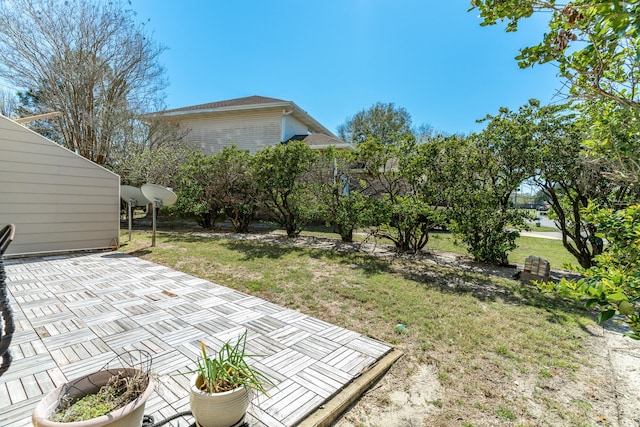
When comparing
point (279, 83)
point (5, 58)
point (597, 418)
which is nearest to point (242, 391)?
point (597, 418)

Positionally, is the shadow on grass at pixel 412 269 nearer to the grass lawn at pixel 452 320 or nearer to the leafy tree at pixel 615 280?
the grass lawn at pixel 452 320

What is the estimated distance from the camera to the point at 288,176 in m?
9.98

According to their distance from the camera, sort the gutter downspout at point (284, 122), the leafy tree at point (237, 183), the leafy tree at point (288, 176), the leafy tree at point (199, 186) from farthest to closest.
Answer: the gutter downspout at point (284, 122), the leafy tree at point (199, 186), the leafy tree at point (237, 183), the leafy tree at point (288, 176)

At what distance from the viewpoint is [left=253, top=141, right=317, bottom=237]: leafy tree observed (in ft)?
31.9

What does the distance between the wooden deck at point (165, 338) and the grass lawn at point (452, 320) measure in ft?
1.73

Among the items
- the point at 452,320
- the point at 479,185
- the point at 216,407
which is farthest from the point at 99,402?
the point at 479,185

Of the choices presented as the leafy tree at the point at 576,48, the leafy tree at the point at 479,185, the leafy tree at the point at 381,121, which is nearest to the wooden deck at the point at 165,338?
the leafy tree at the point at 576,48

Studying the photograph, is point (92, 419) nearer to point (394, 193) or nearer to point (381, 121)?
point (394, 193)

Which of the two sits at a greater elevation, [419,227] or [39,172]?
[39,172]

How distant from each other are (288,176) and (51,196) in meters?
6.45

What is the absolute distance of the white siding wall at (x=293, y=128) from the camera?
16.5 meters

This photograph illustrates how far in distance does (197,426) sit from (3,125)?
8.47 meters

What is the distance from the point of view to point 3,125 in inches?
247

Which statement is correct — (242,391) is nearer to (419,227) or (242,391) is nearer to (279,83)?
(419,227)
